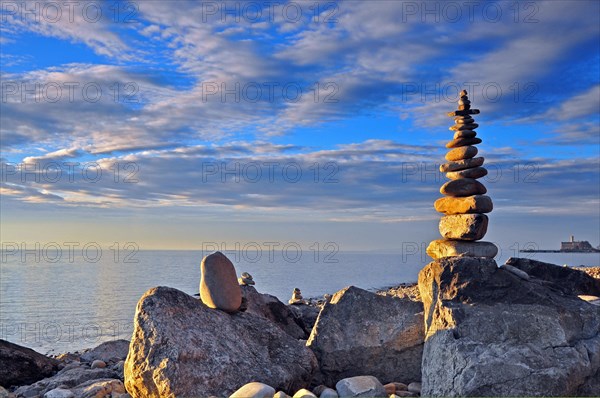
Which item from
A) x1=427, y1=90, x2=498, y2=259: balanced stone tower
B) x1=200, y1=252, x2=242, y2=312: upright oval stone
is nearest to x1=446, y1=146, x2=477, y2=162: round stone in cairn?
x1=427, y1=90, x2=498, y2=259: balanced stone tower

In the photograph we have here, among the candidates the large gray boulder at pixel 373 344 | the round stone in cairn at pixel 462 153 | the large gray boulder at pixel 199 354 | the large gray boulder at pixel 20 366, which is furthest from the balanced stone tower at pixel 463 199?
the large gray boulder at pixel 20 366

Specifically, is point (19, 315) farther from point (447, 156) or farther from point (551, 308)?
point (551, 308)

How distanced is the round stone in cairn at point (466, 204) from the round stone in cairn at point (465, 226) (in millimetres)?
161

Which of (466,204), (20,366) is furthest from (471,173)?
(20,366)

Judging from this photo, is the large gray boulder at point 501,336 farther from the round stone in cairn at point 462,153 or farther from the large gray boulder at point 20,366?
the round stone in cairn at point 462,153

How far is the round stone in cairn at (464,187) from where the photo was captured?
17.4 metres

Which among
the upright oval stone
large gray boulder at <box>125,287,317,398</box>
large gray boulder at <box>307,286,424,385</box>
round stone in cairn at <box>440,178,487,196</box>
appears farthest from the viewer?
round stone in cairn at <box>440,178,487,196</box>

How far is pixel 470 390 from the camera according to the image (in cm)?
746

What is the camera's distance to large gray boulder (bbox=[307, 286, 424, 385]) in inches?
367

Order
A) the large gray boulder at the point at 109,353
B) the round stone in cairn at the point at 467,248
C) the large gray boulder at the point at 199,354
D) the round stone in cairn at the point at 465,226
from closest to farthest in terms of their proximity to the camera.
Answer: the large gray boulder at the point at 199,354, the large gray boulder at the point at 109,353, the round stone in cairn at the point at 465,226, the round stone in cairn at the point at 467,248

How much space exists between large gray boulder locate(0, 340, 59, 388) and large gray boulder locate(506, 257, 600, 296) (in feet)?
33.9

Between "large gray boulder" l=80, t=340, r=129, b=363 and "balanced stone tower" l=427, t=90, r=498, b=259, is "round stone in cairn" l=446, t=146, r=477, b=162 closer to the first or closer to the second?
"balanced stone tower" l=427, t=90, r=498, b=259

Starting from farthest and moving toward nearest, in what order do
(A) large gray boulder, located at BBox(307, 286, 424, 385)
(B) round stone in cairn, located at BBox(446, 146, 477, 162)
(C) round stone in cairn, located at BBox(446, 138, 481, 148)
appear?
(C) round stone in cairn, located at BBox(446, 138, 481, 148)
(B) round stone in cairn, located at BBox(446, 146, 477, 162)
(A) large gray boulder, located at BBox(307, 286, 424, 385)

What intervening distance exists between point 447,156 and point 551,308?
1006 centimetres
